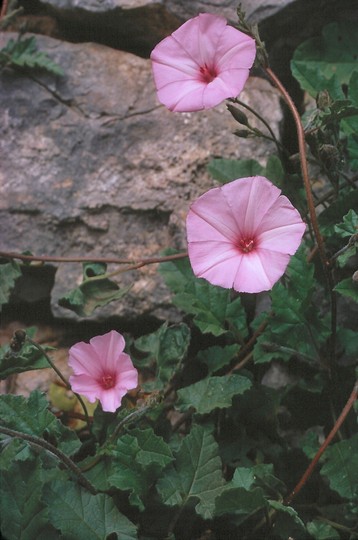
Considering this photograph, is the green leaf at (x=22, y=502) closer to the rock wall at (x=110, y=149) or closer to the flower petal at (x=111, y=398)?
the flower petal at (x=111, y=398)

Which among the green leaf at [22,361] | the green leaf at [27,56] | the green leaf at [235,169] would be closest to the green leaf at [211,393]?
the green leaf at [22,361]

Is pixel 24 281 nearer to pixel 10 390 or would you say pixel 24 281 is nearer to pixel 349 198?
pixel 10 390

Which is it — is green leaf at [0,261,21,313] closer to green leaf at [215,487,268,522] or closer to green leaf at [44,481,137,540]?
green leaf at [44,481,137,540]

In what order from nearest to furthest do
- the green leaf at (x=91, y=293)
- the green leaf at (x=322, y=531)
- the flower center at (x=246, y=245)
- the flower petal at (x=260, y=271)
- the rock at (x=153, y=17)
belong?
the flower petal at (x=260, y=271), the flower center at (x=246, y=245), the green leaf at (x=322, y=531), the green leaf at (x=91, y=293), the rock at (x=153, y=17)

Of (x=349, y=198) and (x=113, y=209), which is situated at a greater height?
(x=349, y=198)

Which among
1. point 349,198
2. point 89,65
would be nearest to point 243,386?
point 349,198

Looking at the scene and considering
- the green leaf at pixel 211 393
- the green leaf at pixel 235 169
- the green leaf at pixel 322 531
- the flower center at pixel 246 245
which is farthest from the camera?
the green leaf at pixel 235 169
